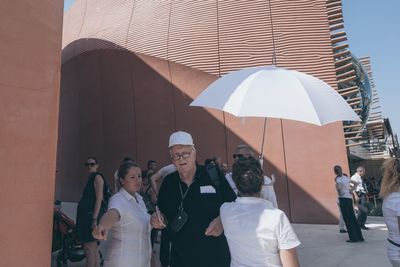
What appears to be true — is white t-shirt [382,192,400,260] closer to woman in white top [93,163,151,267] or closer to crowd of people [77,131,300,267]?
crowd of people [77,131,300,267]

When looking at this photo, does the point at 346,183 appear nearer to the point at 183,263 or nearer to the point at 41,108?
the point at 183,263


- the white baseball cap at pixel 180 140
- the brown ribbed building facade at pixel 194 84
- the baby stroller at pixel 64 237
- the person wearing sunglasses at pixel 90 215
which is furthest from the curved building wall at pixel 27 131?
the brown ribbed building facade at pixel 194 84

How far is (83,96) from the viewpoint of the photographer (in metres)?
14.6

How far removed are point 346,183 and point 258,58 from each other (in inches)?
238

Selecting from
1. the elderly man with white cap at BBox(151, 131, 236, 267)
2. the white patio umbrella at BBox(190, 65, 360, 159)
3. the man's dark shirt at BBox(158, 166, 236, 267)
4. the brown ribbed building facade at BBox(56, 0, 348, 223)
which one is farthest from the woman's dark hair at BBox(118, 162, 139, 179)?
the brown ribbed building facade at BBox(56, 0, 348, 223)

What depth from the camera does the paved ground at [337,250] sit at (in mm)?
5023

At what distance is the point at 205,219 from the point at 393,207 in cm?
148

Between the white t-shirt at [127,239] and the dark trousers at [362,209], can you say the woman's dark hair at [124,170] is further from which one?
the dark trousers at [362,209]

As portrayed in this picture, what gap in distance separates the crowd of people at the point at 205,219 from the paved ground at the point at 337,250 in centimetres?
193

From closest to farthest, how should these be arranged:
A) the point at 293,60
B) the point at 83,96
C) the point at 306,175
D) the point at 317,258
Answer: the point at 317,258 → the point at 306,175 → the point at 293,60 → the point at 83,96

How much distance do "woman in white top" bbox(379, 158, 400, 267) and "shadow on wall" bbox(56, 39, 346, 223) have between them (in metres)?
5.45

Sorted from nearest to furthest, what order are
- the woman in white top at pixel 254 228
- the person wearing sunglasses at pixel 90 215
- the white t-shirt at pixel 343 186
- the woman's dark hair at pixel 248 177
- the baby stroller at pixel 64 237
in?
the woman in white top at pixel 254 228, the woman's dark hair at pixel 248 177, the person wearing sunglasses at pixel 90 215, the baby stroller at pixel 64 237, the white t-shirt at pixel 343 186

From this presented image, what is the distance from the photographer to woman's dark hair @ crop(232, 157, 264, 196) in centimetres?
173

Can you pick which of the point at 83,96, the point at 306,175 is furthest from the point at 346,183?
the point at 83,96
